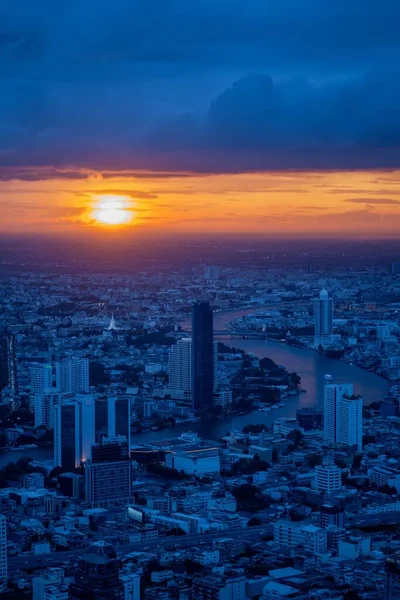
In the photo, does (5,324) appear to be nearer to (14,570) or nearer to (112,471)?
(112,471)

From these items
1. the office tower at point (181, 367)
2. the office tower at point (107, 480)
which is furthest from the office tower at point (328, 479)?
the office tower at point (181, 367)

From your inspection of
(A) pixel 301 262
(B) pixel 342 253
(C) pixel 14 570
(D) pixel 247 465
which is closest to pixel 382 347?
→ (B) pixel 342 253

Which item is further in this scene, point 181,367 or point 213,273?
point 213,273

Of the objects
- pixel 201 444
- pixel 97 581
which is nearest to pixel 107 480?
pixel 201 444

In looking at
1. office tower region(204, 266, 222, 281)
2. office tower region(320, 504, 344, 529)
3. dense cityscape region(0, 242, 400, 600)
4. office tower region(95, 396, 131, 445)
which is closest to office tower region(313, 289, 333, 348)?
dense cityscape region(0, 242, 400, 600)

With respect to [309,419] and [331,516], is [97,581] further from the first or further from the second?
[309,419]

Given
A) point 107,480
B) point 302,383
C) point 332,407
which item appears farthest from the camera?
point 302,383

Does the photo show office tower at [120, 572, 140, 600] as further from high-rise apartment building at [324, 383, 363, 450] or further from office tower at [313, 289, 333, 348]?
office tower at [313, 289, 333, 348]
